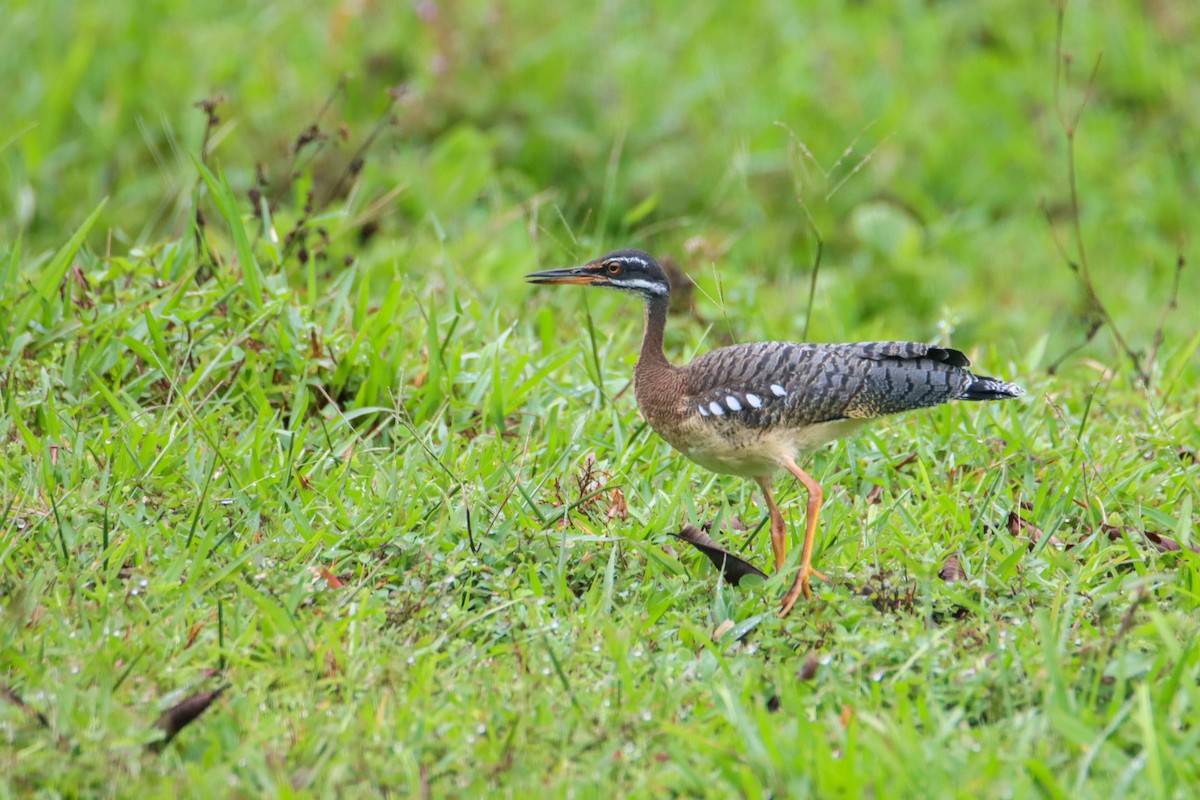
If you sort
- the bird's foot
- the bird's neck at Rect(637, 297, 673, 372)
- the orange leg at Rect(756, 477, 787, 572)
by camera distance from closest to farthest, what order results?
the bird's foot → the orange leg at Rect(756, 477, 787, 572) → the bird's neck at Rect(637, 297, 673, 372)

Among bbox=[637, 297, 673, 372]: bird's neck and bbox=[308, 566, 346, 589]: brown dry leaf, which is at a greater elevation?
bbox=[637, 297, 673, 372]: bird's neck

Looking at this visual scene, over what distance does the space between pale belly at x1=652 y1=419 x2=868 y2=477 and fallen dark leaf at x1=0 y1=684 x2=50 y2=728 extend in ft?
7.80

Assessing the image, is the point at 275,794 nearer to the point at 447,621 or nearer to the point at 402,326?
the point at 447,621

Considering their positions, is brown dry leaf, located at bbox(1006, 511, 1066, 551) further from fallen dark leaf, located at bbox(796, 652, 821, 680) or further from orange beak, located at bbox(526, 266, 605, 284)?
orange beak, located at bbox(526, 266, 605, 284)

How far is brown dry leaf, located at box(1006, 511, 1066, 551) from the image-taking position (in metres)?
4.96

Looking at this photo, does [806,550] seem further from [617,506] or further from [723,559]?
[617,506]

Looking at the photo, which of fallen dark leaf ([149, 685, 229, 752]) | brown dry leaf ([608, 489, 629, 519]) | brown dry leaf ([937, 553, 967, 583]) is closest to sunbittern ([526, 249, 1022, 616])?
brown dry leaf ([608, 489, 629, 519])

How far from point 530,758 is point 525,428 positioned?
7.17ft

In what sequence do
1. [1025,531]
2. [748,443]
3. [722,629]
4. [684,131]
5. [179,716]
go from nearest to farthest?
1. [179,716]
2. [722,629]
3. [748,443]
4. [1025,531]
5. [684,131]

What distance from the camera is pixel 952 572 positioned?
15.7 feet

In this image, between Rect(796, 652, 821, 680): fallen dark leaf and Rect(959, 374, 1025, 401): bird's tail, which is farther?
Rect(959, 374, 1025, 401): bird's tail

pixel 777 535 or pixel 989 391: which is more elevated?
pixel 989 391

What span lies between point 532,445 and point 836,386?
1.36 metres

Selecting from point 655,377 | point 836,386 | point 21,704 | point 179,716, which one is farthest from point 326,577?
point 836,386
